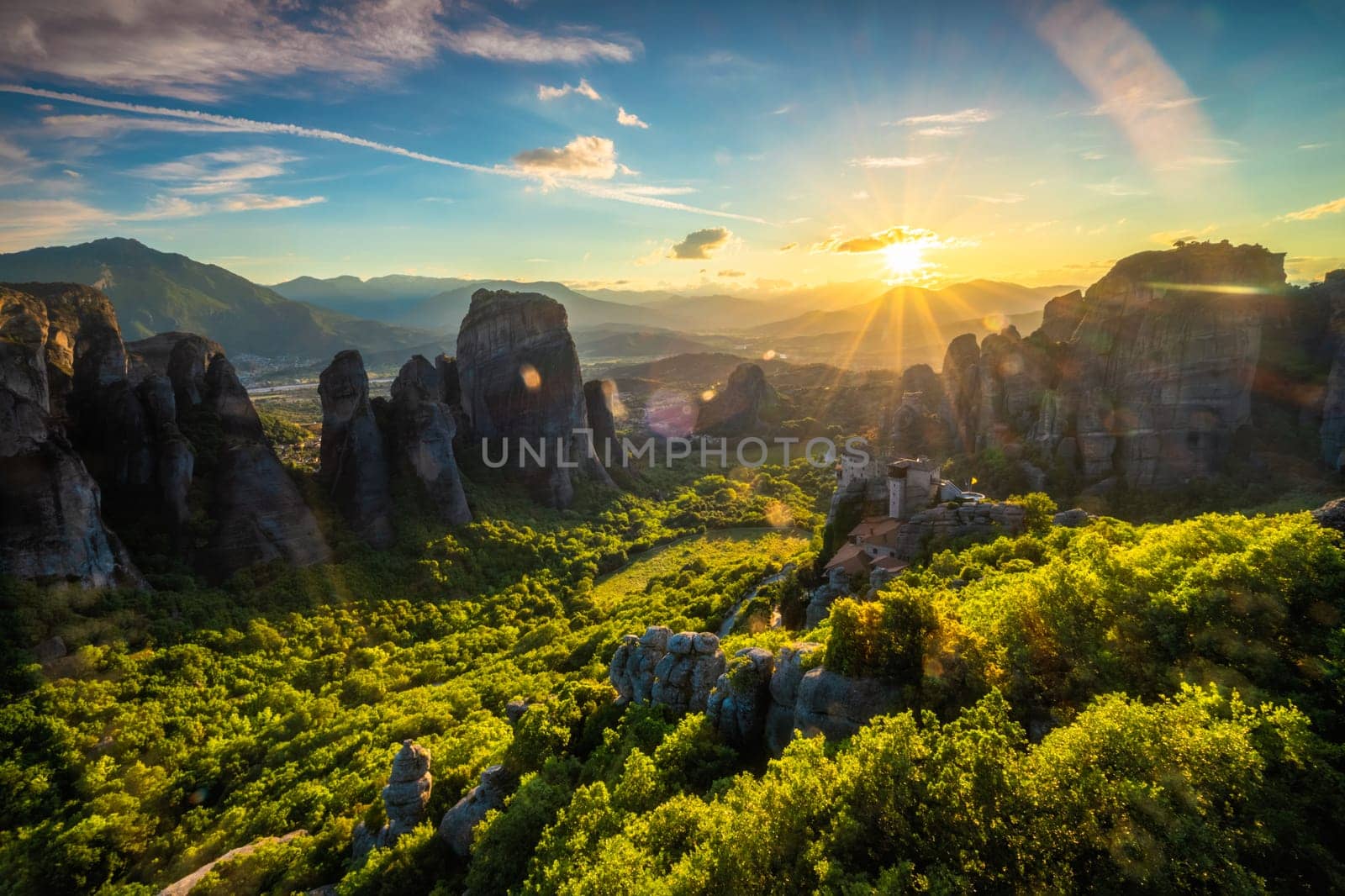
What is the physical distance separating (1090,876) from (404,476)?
67.8 m

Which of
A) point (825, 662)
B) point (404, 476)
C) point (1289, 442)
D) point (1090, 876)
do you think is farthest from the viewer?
point (404, 476)

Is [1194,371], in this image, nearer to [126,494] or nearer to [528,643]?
[528,643]

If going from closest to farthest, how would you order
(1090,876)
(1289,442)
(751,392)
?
(1090,876) → (1289,442) → (751,392)

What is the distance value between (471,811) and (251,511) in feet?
130

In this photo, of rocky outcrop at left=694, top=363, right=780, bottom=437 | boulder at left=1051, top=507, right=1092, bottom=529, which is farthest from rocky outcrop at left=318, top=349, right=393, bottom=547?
rocky outcrop at left=694, top=363, right=780, bottom=437

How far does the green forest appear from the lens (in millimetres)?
11758

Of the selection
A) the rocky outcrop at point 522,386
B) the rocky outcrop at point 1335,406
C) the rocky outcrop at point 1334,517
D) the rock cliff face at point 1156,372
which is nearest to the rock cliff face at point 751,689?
the rocky outcrop at point 1334,517

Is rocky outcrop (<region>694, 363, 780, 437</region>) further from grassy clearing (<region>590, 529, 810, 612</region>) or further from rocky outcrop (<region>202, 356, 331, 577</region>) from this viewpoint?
rocky outcrop (<region>202, 356, 331, 577</region>)

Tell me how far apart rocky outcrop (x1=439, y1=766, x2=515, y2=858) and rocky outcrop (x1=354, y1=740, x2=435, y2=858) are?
158cm

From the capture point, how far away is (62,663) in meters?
33.7

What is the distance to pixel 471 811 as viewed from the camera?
2481cm

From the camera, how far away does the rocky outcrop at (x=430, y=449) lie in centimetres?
6544

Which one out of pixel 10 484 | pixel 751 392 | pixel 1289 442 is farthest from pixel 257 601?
pixel 751 392

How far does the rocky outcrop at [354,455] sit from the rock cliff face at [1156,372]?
8024 cm
